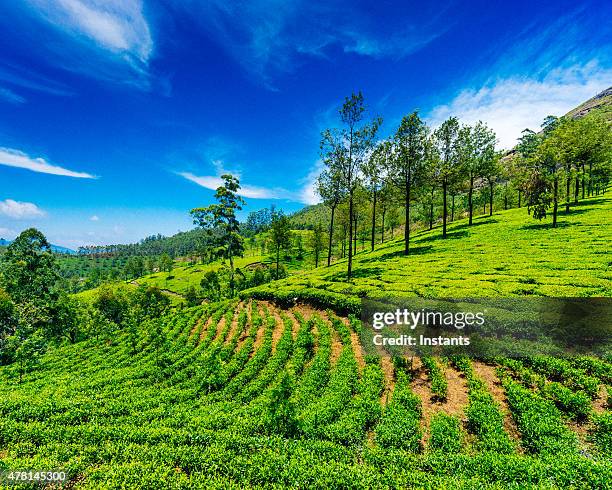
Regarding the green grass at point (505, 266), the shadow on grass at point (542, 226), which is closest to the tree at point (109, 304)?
the green grass at point (505, 266)

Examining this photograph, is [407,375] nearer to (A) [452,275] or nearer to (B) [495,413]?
(B) [495,413]

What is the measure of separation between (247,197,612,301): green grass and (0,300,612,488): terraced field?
6608 millimetres

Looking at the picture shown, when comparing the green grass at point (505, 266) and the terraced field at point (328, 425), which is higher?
the green grass at point (505, 266)

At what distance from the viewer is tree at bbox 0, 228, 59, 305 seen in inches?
1405

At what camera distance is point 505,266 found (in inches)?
923

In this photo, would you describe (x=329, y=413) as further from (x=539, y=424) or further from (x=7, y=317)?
(x=7, y=317)

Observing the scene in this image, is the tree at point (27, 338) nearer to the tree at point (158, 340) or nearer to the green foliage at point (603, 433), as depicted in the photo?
the tree at point (158, 340)

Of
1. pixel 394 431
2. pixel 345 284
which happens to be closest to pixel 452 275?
pixel 345 284

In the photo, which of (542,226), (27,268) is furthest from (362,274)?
(27,268)

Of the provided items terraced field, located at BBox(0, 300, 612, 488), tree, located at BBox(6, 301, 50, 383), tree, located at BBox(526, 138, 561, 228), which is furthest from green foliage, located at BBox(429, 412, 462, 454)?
tree, located at BBox(526, 138, 561, 228)

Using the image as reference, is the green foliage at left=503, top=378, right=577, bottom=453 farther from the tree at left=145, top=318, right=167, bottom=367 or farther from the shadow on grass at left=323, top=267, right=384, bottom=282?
the tree at left=145, top=318, right=167, bottom=367

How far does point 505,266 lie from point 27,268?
195 feet

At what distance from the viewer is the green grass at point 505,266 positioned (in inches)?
707

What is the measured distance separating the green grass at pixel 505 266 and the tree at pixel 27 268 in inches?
1256
